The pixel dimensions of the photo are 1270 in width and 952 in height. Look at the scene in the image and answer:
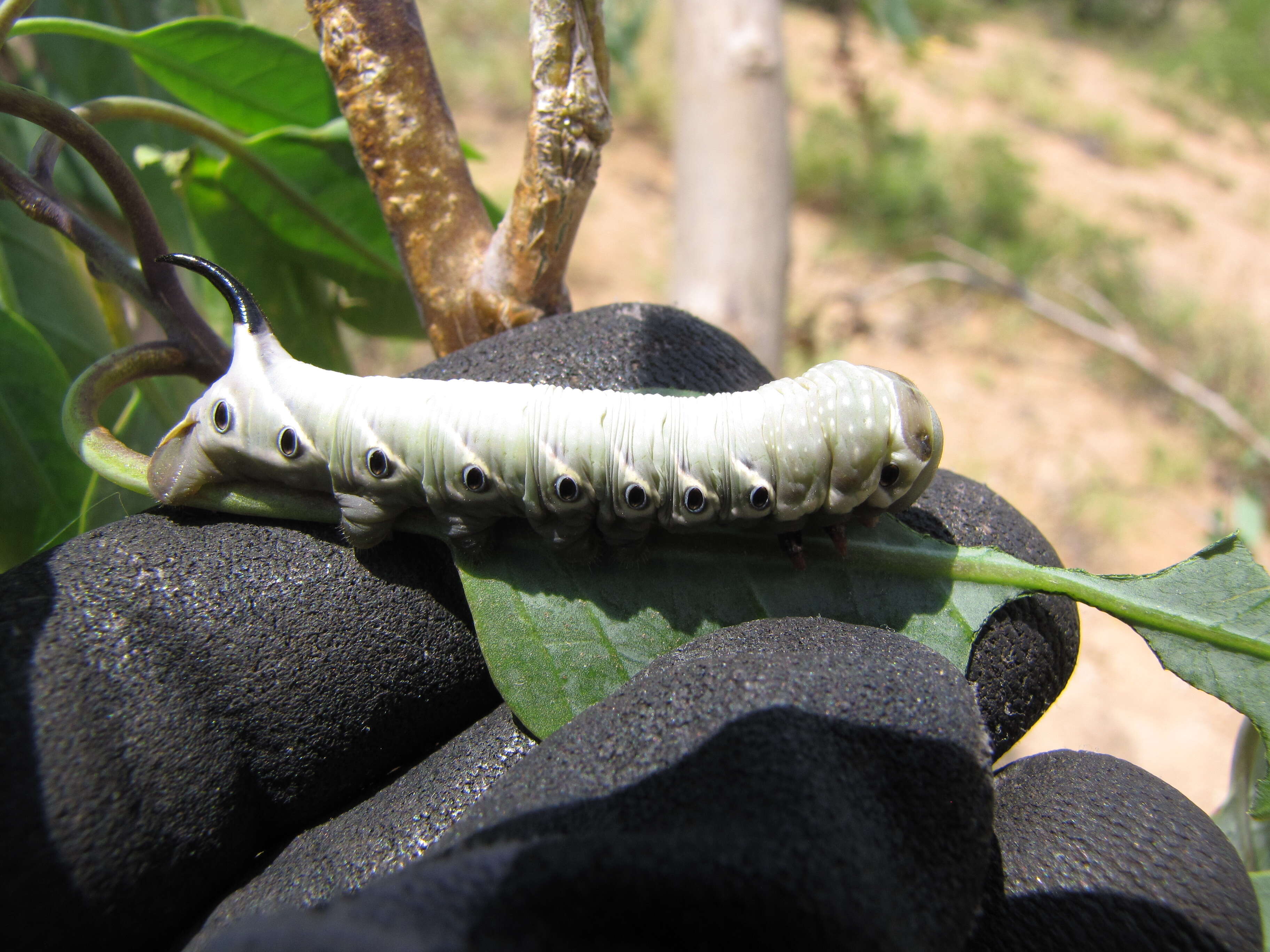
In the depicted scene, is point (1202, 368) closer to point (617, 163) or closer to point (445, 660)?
point (617, 163)

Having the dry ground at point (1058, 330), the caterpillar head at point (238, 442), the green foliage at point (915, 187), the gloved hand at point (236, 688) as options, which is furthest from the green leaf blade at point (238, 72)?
the green foliage at point (915, 187)

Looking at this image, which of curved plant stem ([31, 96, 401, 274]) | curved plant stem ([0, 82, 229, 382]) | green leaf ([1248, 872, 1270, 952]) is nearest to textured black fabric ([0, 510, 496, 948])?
curved plant stem ([0, 82, 229, 382])

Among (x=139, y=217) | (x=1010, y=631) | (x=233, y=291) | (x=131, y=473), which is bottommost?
(x=1010, y=631)

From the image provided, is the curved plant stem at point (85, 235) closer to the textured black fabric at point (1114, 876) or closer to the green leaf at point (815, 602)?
the green leaf at point (815, 602)

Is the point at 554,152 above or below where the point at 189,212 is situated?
above

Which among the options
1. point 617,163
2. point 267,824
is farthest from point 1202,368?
point 267,824

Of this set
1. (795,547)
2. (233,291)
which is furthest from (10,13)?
(795,547)

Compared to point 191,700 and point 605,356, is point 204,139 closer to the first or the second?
point 605,356
